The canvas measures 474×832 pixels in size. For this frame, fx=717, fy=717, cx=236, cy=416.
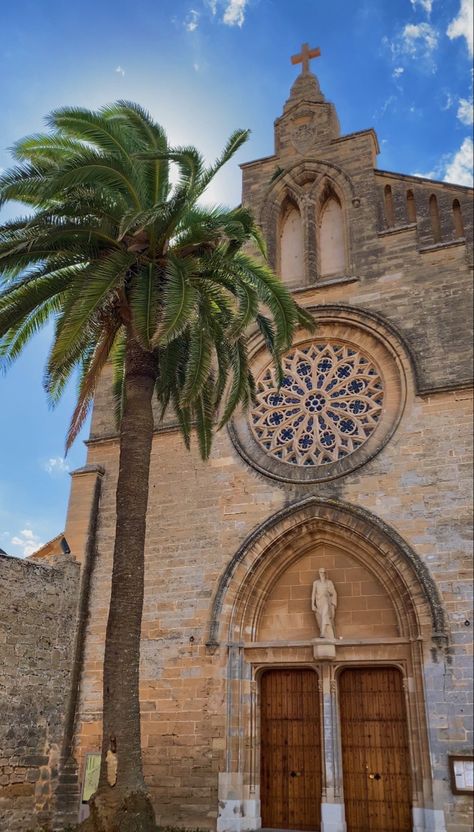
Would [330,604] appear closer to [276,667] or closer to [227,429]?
[276,667]

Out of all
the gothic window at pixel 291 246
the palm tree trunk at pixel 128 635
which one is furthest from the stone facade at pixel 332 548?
the palm tree trunk at pixel 128 635

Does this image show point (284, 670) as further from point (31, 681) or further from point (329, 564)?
point (31, 681)

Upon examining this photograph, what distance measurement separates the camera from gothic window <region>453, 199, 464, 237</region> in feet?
48.0

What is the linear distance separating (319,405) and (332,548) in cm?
292

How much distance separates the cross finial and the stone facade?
439cm

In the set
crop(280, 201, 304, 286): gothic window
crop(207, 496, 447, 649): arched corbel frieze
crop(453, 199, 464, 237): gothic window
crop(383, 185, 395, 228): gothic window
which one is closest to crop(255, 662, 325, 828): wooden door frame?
crop(207, 496, 447, 649): arched corbel frieze

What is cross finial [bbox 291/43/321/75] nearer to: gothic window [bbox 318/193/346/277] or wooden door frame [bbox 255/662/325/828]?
gothic window [bbox 318/193/346/277]

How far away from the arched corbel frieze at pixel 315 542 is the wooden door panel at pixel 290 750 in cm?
144

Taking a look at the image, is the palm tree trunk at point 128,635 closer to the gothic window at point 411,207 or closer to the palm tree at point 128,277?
the palm tree at point 128,277

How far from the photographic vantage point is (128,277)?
432 inches

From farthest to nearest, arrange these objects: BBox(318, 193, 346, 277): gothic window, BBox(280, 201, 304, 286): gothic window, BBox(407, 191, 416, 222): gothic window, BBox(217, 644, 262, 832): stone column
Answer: BBox(280, 201, 304, 286): gothic window → BBox(318, 193, 346, 277): gothic window → BBox(407, 191, 416, 222): gothic window → BBox(217, 644, 262, 832): stone column

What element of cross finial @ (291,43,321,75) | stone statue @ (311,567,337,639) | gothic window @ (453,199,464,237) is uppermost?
cross finial @ (291,43,321,75)

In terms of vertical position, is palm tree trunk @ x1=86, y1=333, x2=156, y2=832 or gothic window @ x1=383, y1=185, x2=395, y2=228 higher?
gothic window @ x1=383, y1=185, x2=395, y2=228

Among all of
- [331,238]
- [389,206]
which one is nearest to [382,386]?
[331,238]
